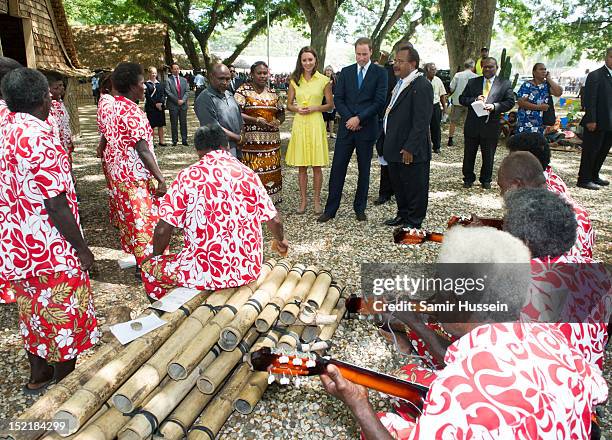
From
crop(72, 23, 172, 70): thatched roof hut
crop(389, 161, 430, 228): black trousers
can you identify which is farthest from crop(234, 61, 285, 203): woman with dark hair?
crop(72, 23, 172, 70): thatched roof hut

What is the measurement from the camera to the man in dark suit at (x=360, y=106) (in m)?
5.07

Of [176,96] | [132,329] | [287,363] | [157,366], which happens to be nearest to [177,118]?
[176,96]

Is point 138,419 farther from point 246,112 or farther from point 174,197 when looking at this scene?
point 246,112

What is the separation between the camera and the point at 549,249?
1.72 m

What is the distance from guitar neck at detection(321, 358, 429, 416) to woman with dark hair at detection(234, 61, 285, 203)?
13.3 ft

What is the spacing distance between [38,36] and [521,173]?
891 cm

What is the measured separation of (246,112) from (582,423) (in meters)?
4.78

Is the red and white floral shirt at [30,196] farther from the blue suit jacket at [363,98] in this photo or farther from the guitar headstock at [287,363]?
the blue suit jacket at [363,98]

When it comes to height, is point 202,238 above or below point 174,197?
below

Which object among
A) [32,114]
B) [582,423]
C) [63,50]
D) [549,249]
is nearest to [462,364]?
[582,423]

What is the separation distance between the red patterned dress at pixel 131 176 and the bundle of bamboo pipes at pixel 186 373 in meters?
1.52

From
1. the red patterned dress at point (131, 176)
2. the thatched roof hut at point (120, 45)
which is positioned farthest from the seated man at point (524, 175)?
the thatched roof hut at point (120, 45)

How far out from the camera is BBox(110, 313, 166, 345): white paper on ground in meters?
2.30

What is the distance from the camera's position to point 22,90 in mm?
2346
